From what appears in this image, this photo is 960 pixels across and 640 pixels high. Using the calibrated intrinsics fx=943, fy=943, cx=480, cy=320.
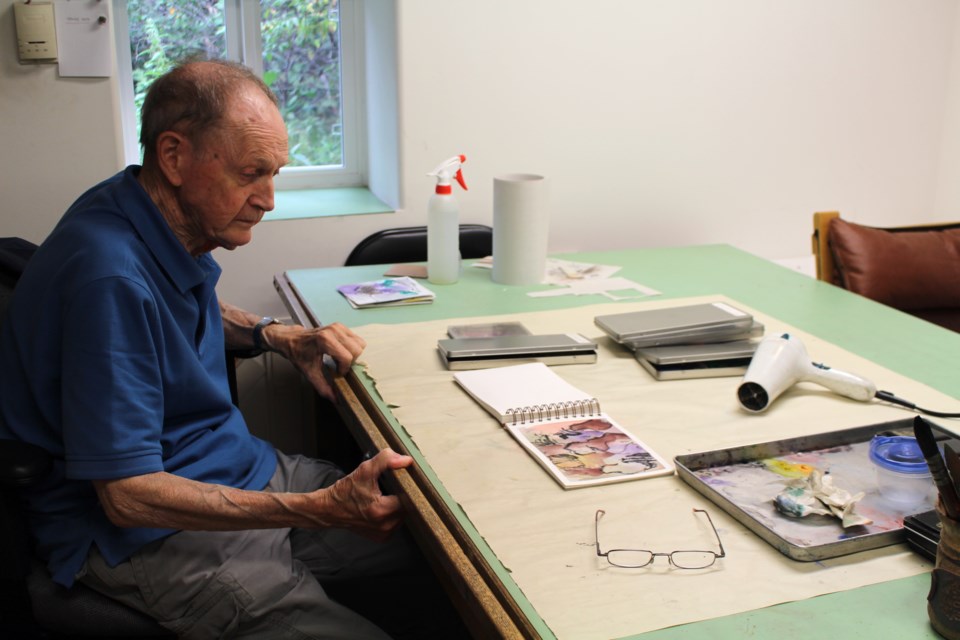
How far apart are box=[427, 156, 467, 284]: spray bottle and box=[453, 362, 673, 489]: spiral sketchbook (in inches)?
23.4

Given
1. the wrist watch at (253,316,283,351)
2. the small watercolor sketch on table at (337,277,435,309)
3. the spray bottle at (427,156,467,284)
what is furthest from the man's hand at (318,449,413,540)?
the spray bottle at (427,156,467,284)

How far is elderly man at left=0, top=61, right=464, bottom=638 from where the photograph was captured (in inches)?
50.8

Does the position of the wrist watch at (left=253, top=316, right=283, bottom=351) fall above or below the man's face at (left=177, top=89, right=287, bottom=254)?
below

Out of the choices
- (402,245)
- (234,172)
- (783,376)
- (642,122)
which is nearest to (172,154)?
(234,172)

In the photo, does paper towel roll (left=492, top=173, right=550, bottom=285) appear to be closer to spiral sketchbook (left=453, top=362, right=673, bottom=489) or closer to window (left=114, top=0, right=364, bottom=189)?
spiral sketchbook (left=453, top=362, right=673, bottom=489)

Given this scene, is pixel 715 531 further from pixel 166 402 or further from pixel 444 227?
pixel 444 227

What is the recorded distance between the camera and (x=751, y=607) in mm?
1015

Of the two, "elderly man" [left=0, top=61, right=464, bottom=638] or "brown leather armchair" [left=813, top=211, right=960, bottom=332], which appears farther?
"brown leather armchair" [left=813, top=211, right=960, bottom=332]

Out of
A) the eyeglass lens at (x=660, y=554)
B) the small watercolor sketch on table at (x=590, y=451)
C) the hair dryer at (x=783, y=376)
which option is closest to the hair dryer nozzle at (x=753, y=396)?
the hair dryer at (x=783, y=376)

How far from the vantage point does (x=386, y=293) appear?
2.17m

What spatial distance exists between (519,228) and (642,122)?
873 millimetres

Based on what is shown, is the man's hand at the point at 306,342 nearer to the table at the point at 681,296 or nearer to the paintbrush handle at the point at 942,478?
the table at the point at 681,296

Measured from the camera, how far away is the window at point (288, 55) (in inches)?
103

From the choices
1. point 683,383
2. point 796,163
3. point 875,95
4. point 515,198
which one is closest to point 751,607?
point 683,383
